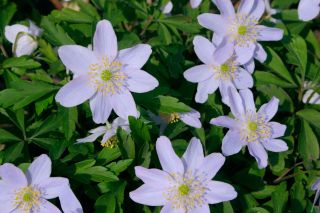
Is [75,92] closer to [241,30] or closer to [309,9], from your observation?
[241,30]

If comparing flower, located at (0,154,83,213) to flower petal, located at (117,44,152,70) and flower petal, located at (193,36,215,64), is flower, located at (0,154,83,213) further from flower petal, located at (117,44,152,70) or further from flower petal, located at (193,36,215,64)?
flower petal, located at (193,36,215,64)

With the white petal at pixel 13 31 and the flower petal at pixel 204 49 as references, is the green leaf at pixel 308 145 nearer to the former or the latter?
the flower petal at pixel 204 49

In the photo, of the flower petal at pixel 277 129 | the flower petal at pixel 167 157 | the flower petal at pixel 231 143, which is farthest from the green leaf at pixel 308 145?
the flower petal at pixel 167 157

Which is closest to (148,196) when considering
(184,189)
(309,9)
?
(184,189)

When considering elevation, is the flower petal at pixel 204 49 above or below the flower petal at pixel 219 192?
above

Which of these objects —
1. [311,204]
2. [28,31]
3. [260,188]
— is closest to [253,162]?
[260,188]

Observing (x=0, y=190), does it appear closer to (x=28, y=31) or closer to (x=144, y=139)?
(x=144, y=139)
